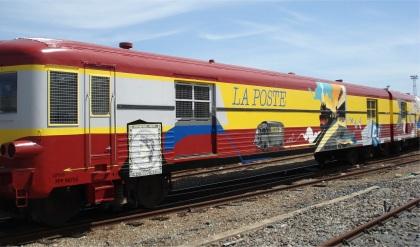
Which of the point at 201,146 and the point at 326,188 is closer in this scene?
the point at 201,146

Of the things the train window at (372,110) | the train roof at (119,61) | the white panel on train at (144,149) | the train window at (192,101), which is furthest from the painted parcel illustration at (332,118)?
the white panel on train at (144,149)

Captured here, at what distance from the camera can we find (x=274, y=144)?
13891mm

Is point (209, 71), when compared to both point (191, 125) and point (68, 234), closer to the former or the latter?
point (191, 125)

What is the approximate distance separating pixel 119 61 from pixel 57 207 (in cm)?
279

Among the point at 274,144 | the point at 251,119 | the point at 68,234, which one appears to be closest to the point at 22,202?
the point at 68,234

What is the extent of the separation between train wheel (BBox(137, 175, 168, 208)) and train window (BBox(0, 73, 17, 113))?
2902mm

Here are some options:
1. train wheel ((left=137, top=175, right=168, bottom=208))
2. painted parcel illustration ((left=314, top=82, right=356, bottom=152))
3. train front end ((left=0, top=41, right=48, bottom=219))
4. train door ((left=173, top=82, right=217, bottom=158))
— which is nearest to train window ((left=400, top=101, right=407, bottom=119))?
painted parcel illustration ((left=314, top=82, right=356, bottom=152))

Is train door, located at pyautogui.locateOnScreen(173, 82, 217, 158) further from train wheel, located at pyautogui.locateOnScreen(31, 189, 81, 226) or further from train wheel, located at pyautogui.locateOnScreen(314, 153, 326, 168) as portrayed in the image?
train wheel, located at pyautogui.locateOnScreen(314, 153, 326, 168)

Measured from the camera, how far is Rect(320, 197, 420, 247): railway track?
7160 millimetres

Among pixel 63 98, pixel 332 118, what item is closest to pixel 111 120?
pixel 63 98

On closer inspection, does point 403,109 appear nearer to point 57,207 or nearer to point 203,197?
point 203,197

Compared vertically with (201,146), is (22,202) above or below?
below

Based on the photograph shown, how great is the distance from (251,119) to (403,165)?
9.54 m

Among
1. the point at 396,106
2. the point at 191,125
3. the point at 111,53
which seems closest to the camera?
the point at 111,53
